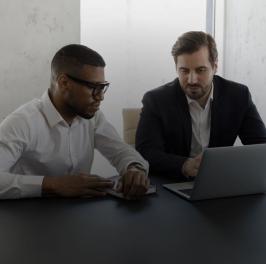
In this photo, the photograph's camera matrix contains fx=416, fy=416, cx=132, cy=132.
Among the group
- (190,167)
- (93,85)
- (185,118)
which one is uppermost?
(93,85)

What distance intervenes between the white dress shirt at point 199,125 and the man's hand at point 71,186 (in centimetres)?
82

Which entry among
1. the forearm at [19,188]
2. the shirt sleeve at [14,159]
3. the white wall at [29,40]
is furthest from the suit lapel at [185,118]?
the white wall at [29,40]

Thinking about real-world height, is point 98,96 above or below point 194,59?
below

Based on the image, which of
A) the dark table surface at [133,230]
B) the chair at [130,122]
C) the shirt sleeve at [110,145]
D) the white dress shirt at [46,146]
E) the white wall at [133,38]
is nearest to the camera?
the dark table surface at [133,230]

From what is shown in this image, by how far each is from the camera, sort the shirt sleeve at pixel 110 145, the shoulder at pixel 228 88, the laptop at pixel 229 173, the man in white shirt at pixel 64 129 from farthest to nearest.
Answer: the shoulder at pixel 228 88 → the shirt sleeve at pixel 110 145 → the man in white shirt at pixel 64 129 → the laptop at pixel 229 173

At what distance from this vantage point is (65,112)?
5.62 feet

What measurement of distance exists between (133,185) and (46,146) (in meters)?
0.45

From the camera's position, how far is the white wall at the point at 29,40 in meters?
2.71

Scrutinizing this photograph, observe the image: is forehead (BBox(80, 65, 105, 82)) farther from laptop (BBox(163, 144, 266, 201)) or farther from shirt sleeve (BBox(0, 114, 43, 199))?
laptop (BBox(163, 144, 266, 201))

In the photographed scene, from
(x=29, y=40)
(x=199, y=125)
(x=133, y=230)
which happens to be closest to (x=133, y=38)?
(x=29, y=40)

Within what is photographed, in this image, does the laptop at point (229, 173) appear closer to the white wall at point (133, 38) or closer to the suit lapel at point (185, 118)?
the suit lapel at point (185, 118)

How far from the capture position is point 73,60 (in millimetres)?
1636

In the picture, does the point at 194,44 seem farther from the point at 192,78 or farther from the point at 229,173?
the point at 229,173

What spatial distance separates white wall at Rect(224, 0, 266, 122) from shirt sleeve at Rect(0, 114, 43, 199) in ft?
6.71
